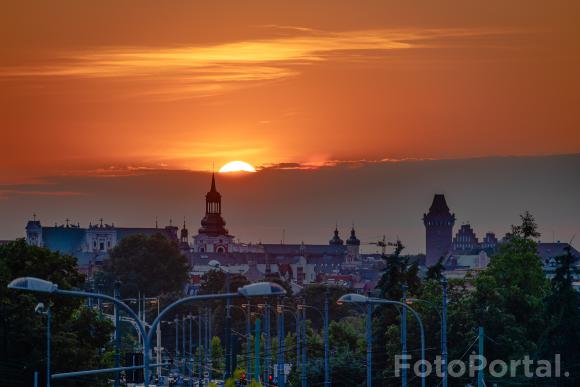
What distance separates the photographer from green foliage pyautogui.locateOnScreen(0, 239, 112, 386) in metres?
85.4

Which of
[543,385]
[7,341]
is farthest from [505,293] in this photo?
[7,341]

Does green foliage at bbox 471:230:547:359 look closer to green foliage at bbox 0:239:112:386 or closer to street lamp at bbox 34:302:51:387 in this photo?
green foliage at bbox 0:239:112:386

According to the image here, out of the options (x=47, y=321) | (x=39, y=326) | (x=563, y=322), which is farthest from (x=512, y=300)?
(x=47, y=321)

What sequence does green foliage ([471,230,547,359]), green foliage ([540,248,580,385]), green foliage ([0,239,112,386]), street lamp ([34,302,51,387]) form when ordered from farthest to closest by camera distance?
green foliage ([471,230,547,359]) → green foliage ([540,248,580,385]) → green foliage ([0,239,112,386]) → street lamp ([34,302,51,387])

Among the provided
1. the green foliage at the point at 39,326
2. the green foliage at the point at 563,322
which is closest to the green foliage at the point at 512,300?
the green foliage at the point at 563,322

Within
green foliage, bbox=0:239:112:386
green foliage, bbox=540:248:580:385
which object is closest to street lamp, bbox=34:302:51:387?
green foliage, bbox=0:239:112:386

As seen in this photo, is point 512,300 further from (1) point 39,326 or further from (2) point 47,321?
(2) point 47,321

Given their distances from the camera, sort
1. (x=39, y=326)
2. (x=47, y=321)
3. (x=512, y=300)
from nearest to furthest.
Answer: (x=47, y=321) → (x=39, y=326) → (x=512, y=300)

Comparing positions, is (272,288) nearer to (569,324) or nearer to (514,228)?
(569,324)

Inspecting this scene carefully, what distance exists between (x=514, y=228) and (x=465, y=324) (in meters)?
36.8

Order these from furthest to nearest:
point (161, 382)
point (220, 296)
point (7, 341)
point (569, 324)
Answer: point (161, 382) < point (569, 324) < point (7, 341) < point (220, 296)

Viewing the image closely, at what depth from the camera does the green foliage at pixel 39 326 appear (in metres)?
85.4

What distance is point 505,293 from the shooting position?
11394 centimetres

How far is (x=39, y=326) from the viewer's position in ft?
283
